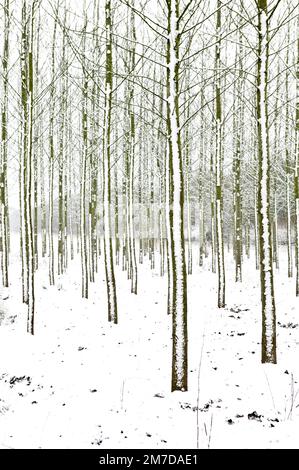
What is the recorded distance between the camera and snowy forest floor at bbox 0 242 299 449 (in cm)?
452

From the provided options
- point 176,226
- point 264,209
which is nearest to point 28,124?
point 176,226

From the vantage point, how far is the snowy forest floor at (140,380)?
14.8 ft

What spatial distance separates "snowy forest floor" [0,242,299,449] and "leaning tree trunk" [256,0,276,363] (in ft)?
2.01

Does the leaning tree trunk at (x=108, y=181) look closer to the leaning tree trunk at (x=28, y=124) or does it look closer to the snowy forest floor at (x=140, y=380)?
the snowy forest floor at (x=140, y=380)

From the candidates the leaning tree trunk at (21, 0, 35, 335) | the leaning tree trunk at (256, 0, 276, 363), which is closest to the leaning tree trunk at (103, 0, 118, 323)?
the leaning tree trunk at (21, 0, 35, 335)

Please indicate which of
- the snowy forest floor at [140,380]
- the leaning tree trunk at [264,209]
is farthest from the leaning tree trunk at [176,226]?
the leaning tree trunk at [264,209]

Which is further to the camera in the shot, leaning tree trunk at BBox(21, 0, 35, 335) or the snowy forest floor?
leaning tree trunk at BBox(21, 0, 35, 335)

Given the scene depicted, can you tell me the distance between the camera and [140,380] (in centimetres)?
646

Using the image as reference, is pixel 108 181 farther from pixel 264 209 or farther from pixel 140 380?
pixel 140 380

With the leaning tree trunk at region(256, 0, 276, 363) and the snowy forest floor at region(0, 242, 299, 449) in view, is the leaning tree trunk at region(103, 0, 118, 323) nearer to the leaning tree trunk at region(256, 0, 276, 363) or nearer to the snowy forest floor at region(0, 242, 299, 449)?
the snowy forest floor at region(0, 242, 299, 449)

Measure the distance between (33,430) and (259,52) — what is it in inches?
303

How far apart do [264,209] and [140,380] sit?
408cm

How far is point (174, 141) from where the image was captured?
5836 mm
